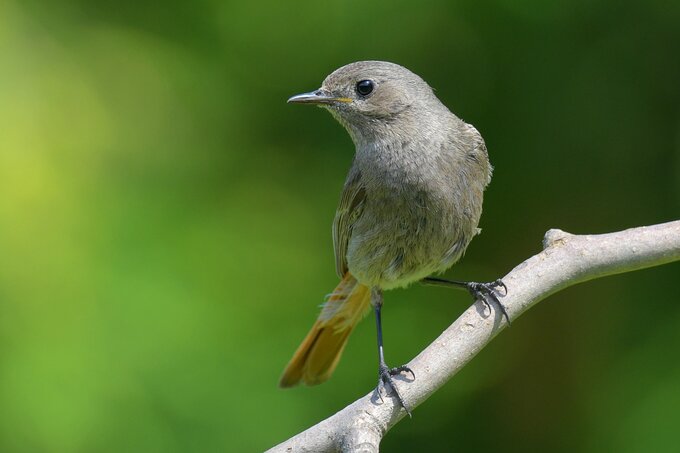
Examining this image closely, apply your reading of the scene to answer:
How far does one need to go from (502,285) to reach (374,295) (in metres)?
0.88

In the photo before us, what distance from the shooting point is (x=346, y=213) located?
4.39 metres

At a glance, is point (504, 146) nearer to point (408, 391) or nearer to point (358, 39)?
point (358, 39)

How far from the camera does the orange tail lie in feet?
15.2

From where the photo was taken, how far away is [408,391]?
339cm

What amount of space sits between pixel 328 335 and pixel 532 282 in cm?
139

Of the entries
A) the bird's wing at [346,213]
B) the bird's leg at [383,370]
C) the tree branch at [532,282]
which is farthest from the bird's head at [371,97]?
the tree branch at [532,282]

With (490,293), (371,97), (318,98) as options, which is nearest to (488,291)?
(490,293)

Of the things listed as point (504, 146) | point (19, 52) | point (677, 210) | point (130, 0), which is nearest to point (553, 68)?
point (504, 146)

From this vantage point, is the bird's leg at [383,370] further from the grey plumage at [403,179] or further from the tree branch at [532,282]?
the grey plumage at [403,179]

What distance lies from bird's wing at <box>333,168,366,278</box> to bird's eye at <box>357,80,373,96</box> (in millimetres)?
315

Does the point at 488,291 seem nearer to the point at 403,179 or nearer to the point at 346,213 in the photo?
the point at 403,179

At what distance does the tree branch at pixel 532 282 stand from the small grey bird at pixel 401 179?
0.31 meters

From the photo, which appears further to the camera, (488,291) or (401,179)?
(401,179)

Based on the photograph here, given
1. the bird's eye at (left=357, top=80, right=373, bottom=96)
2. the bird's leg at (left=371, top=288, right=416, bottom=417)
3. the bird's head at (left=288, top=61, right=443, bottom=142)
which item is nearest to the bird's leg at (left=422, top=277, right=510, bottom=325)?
the bird's leg at (left=371, top=288, right=416, bottom=417)
